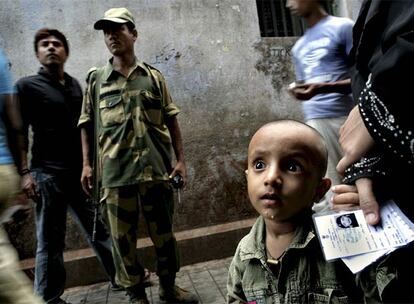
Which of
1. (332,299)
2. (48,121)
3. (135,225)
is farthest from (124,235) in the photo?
(332,299)

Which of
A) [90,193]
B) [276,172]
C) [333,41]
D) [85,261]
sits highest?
[333,41]

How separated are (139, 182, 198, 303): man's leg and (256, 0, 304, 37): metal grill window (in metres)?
2.96

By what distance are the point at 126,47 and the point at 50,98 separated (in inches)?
27.4

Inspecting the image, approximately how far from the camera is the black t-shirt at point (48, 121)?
10.3 feet

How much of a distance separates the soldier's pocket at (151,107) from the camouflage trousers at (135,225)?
44cm

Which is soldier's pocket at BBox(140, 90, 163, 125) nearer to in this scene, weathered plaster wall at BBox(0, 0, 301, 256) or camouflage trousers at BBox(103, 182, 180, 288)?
camouflage trousers at BBox(103, 182, 180, 288)

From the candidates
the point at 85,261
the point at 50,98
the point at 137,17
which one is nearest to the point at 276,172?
the point at 50,98

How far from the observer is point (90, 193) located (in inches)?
121

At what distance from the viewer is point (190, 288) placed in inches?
136

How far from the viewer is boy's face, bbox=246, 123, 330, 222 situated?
4.15 ft

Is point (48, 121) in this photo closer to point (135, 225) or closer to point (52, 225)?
point (52, 225)

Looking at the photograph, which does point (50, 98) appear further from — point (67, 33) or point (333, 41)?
point (333, 41)

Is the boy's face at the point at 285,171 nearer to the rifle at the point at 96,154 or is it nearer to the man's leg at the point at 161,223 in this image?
the man's leg at the point at 161,223

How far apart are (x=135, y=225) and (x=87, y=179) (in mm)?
491
